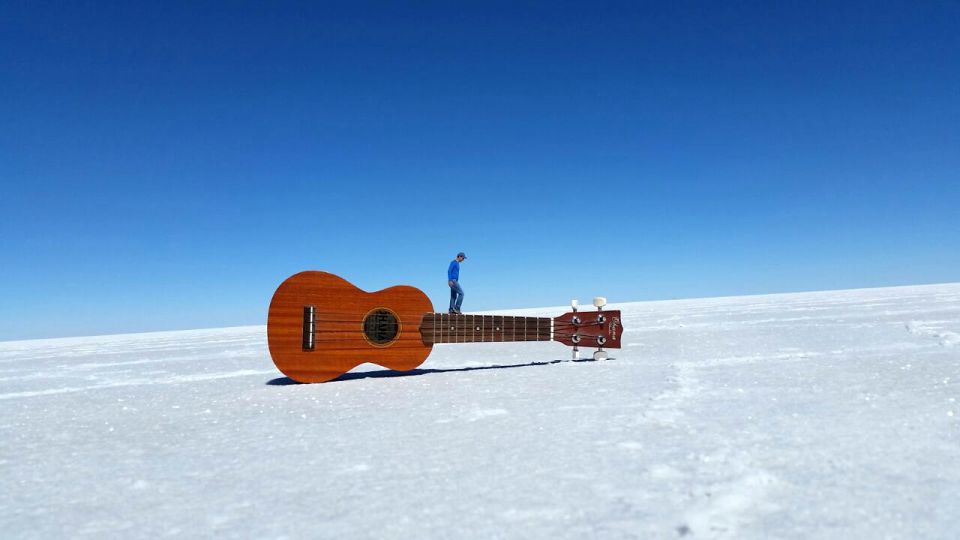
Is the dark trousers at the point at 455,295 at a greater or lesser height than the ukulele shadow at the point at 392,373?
greater

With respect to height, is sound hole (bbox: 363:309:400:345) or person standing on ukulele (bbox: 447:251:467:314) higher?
person standing on ukulele (bbox: 447:251:467:314)

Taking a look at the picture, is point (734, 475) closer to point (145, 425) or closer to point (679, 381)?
point (679, 381)

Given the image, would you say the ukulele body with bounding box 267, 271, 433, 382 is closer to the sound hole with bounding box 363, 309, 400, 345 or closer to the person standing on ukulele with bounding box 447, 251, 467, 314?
the sound hole with bounding box 363, 309, 400, 345

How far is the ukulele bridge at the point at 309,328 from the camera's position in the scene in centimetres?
391

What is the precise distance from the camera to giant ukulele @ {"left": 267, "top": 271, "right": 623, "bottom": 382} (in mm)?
3893

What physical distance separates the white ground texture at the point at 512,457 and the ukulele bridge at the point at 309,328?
15.1 inches

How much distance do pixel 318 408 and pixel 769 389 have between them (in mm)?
2742

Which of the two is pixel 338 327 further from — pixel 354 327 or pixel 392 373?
pixel 392 373

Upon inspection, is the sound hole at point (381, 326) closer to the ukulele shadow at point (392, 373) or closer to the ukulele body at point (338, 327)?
the ukulele body at point (338, 327)

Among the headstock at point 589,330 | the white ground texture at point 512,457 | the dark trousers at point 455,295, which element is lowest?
the white ground texture at point 512,457

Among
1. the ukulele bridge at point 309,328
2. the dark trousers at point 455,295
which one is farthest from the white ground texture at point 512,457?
the dark trousers at point 455,295

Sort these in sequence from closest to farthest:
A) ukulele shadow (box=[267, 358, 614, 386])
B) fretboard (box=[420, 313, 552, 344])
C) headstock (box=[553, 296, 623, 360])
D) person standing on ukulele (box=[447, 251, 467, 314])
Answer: ukulele shadow (box=[267, 358, 614, 386]) → fretboard (box=[420, 313, 552, 344]) → headstock (box=[553, 296, 623, 360]) → person standing on ukulele (box=[447, 251, 467, 314])

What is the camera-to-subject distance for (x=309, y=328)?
12.9 feet

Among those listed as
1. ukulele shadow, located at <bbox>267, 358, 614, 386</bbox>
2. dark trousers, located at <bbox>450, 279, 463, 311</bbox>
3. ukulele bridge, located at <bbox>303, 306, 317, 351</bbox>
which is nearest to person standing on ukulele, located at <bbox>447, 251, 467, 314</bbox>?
dark trousers, located at <bbox>450, 279, 463, 311</bbox>
